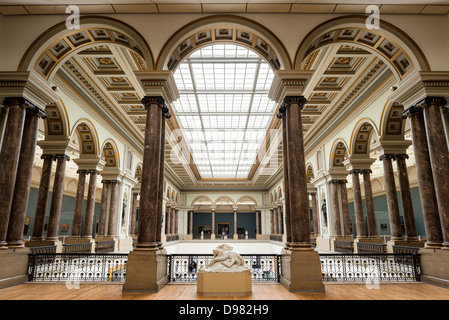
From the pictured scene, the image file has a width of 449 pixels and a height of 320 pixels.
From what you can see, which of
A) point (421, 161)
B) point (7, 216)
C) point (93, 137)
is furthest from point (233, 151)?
point (7, 216)

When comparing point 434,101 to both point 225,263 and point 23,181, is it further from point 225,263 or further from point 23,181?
point 23,181

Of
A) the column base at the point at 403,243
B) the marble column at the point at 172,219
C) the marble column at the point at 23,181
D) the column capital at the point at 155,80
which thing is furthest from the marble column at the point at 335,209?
the marble column at the point at 172,219

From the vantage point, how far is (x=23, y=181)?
718 cm

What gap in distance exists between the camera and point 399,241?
9703mm

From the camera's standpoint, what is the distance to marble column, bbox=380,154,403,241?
33.2 feet

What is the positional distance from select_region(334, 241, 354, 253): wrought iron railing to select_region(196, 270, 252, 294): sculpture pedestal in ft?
27.2

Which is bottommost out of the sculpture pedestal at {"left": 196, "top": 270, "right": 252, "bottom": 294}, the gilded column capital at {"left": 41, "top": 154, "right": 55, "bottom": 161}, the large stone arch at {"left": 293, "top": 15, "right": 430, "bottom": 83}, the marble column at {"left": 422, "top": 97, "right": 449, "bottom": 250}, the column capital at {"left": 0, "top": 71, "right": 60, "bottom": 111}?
the sculpture pedestal at {"left": 196, "top": 270, "right": 252, "bottom": 294}

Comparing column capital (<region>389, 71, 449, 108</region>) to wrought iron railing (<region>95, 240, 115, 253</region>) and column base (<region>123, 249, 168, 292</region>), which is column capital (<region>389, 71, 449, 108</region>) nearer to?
column base (<region>123, 249, 168, 292</region>)

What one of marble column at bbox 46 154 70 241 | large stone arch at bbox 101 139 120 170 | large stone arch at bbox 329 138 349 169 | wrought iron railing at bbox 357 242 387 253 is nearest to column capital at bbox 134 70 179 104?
marble column at bbox 46 154 70 241

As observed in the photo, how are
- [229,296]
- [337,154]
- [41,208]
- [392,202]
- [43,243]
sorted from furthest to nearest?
[337,154], [392,202], [41,208], [43,243], [229,296]

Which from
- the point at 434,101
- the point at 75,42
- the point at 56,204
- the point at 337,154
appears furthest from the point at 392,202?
the point at 56,204

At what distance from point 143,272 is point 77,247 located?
21.9 feet

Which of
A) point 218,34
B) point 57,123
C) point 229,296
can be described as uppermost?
point 218,34

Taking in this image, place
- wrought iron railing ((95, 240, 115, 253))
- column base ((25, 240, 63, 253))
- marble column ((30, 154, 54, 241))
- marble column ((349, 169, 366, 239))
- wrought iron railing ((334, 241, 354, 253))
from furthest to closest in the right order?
wrought iron railing ((95, 240, 115, 253))
marble column ((349, 169, 366, 239))
wrought iron railing ((334, 241, 354, 253))
marble column ((30, 154, 54, 241))
column base ((25, 240, 63, 253))
